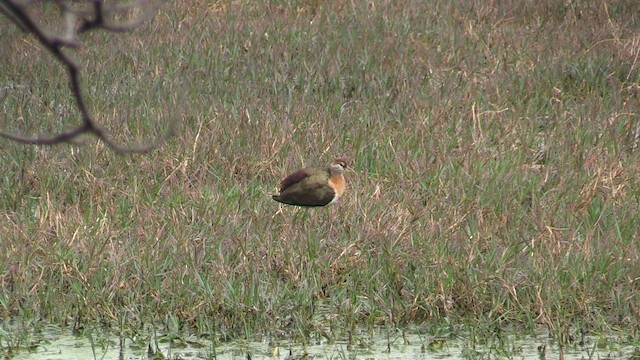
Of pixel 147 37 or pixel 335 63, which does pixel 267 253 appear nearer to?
pixel 335 63

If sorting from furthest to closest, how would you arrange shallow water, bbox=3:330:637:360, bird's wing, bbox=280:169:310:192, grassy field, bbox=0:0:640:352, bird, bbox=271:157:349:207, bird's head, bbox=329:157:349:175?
bird's head, bbox=329:157:349:175
bird's wing, bbox=280:169:310:192
bird, bbox=271:157:349:207
grassy field, bbox=0:0:640:352
shallow water, bbox=3:330:637:360

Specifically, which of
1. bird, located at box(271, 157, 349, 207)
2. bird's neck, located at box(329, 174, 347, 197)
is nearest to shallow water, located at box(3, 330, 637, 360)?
bird, located at box(271, 157, 349, 207)

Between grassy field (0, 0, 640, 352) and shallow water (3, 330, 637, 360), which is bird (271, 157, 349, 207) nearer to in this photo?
grassy field (0, 0, 640, 352)

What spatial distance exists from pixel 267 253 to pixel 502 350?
1513 millimetres

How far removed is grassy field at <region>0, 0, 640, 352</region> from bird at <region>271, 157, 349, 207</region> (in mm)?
156

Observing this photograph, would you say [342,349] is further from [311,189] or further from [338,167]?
[338,167]

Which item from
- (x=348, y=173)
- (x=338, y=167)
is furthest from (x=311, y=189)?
(x=348, y=173)

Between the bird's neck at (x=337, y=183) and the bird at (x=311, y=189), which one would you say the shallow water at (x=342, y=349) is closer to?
the bird at (x=311, y=189)

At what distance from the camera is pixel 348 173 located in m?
7.61

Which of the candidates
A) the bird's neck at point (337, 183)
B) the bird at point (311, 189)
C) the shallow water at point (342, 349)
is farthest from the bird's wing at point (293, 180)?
the shallow water at point (342, 349)

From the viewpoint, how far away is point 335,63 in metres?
9.76

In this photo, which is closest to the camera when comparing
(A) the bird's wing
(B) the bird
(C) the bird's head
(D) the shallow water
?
(D) the shallow water

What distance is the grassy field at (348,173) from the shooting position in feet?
18.3

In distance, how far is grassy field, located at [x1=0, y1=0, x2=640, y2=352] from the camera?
5.59 metres
